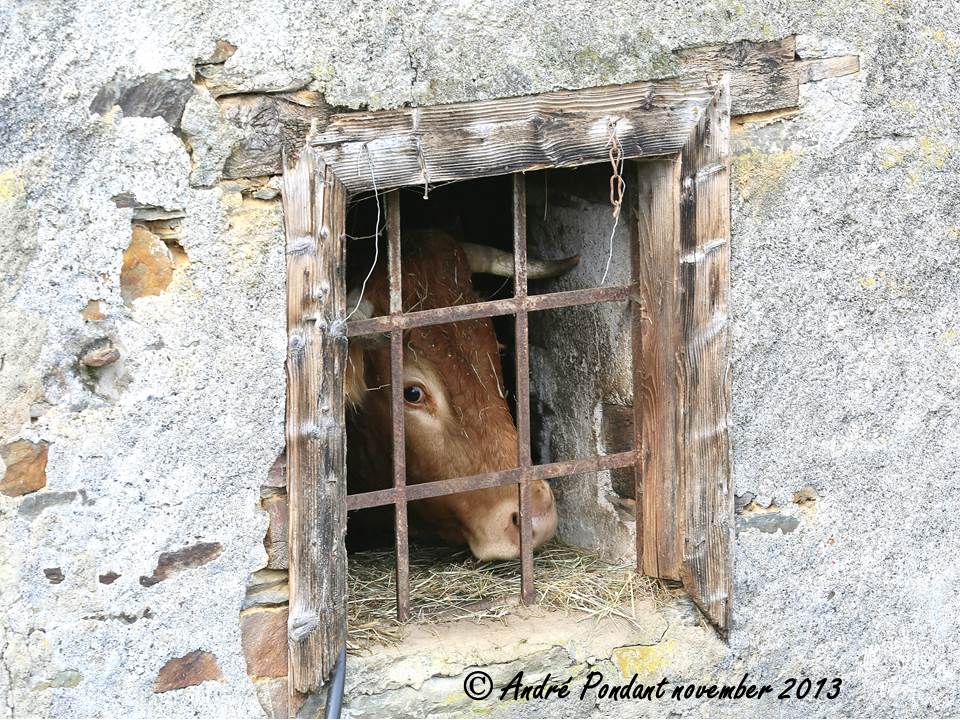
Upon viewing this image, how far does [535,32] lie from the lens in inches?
115

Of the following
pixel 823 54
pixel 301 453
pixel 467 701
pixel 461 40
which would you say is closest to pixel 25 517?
pixel 301 453

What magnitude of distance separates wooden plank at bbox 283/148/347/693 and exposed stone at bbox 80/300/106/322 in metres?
0.42

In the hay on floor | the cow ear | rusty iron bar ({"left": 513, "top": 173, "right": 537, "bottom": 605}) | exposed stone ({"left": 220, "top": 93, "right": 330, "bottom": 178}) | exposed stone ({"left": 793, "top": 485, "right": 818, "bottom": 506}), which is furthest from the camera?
the cow ear

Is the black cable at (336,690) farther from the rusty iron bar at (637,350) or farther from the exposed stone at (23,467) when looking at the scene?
the rusty iron bar at (637,350)

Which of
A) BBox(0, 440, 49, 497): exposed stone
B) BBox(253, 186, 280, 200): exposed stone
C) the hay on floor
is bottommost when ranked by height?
the hay on floor

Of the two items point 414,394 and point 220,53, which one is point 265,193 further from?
point 414,394

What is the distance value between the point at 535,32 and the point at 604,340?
1047 millimetres

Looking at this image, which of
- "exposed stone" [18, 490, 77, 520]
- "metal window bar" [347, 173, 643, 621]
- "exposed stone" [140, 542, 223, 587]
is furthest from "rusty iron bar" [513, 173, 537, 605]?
"exposed stone" [18, 490, 77, 520]

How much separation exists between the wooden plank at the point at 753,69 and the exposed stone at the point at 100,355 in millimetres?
1547

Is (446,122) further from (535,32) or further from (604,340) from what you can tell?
(604,340)

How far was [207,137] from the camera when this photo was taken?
2.69 metres

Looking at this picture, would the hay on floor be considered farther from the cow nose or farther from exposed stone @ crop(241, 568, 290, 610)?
exposed stone @ crop(241, 568, 290, 610)

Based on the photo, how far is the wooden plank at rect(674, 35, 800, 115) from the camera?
311 cm

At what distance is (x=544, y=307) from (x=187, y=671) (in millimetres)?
1269
